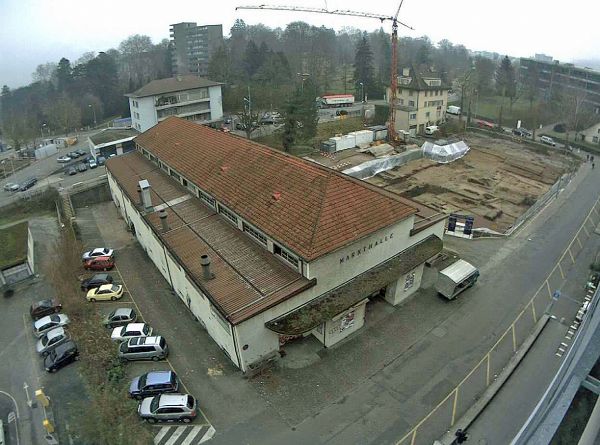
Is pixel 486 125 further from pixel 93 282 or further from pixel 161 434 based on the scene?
pixel 161 434

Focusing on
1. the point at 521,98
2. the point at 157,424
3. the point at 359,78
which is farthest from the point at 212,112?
the point at 521,98

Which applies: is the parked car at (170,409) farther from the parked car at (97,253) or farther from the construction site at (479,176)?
the construction site at (479,176)

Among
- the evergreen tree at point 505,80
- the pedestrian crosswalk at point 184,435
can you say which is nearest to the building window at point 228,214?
the pedestrian crosswalk at point 184,435

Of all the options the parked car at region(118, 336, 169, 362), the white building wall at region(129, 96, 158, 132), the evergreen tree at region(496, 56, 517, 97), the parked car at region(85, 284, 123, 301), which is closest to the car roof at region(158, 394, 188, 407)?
the parked car at region(118, 336, 169, 362)

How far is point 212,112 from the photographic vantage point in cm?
6775

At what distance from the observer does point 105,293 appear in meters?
28.0

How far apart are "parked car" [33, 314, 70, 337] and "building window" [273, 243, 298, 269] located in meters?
14.3

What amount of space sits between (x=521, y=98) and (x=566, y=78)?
32.7ft

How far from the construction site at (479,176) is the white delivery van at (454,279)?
10732mm

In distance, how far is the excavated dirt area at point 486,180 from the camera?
42.0 metres

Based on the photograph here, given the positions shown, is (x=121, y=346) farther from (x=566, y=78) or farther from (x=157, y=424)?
(x=566, y=78)

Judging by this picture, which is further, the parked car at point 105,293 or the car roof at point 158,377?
the parked car at point 105,293

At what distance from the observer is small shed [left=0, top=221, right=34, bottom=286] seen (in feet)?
98.4

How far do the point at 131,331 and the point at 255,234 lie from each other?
30.7 feet
